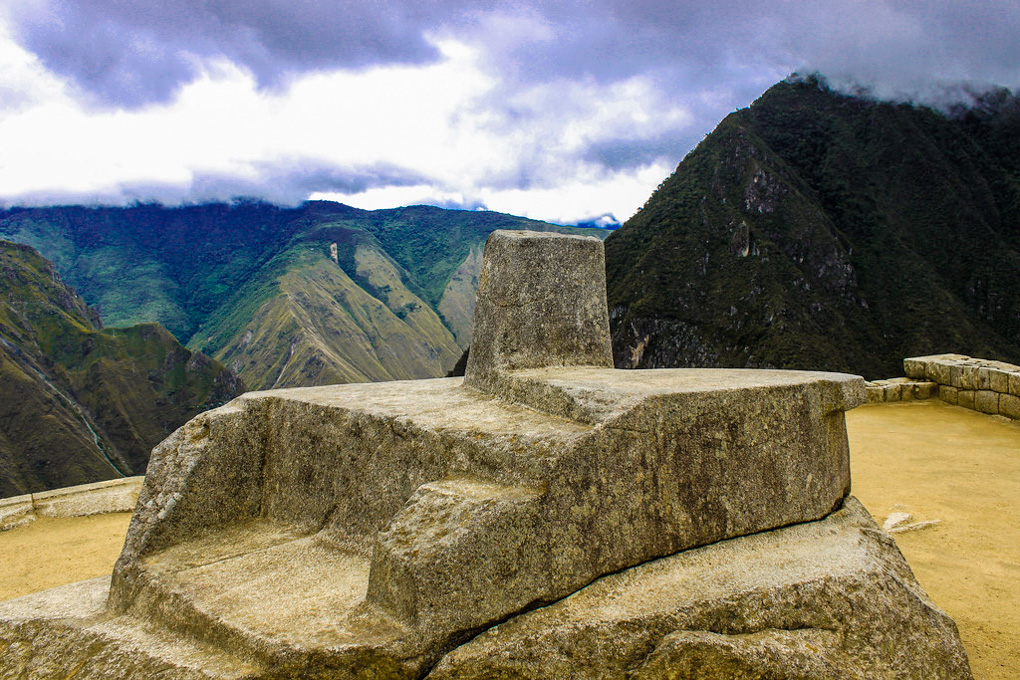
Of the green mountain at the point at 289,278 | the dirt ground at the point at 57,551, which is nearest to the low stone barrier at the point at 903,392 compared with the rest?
the dirt ground at the point at 57,551

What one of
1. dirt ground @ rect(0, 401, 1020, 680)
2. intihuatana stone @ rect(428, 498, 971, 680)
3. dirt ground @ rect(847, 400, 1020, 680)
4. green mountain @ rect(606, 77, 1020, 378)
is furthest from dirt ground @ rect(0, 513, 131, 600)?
green mountain @ rect(606, 77, 1020, 378)

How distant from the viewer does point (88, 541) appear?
667 centimetres

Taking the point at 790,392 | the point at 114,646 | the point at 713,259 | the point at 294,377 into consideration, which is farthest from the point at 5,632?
the point at 294,377

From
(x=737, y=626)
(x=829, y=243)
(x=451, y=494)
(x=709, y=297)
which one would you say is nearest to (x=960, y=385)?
(x=737, y=626)

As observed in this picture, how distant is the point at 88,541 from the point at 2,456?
4847cm

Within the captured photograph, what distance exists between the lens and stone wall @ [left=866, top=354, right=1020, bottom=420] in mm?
8906

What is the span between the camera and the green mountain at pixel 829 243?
4744 cm

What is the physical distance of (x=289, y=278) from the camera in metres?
101

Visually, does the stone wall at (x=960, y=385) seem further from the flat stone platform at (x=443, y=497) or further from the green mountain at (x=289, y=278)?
the green mountain at (x=289, y=278)

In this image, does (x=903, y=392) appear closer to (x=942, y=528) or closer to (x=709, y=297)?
(x=942, y=528)

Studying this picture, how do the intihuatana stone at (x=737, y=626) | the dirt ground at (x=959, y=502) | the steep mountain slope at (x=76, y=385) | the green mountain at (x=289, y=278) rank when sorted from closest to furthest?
the intihuatana stone at (x=737, y=626) → the dirt ground at (x=959, y=502) → the steep mountain slope at (x=76, y=385) → the green mountain at (x=289, y=278)

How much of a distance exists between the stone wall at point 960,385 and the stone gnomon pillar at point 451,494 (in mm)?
6822

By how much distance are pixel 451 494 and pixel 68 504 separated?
6927mm

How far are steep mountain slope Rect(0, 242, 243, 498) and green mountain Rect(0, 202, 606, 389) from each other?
11.8m
